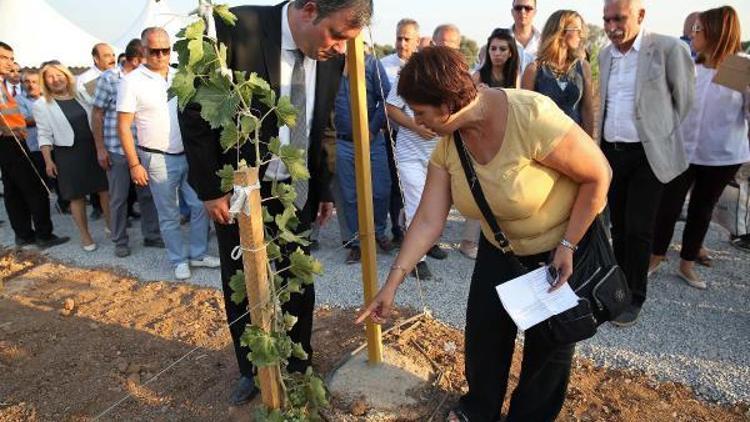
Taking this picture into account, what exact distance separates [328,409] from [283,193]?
1156 millimetres

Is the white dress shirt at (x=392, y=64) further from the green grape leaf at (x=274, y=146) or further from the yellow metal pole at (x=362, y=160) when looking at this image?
the green grape leaf at (x=274, y=146)

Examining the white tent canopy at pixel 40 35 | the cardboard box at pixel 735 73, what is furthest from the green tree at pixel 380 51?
the white tent canopy at pixel 40 35

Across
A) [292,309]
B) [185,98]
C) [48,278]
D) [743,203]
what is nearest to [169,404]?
[292,309]

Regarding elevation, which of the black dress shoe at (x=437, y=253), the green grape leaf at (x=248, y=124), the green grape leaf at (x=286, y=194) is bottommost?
the black dress shoe at (x=437, y=253)

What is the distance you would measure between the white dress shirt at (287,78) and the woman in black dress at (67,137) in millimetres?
3600

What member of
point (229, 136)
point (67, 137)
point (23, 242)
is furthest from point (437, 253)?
point (23, 242)

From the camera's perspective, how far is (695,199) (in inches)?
149

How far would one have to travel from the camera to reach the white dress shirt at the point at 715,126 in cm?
363

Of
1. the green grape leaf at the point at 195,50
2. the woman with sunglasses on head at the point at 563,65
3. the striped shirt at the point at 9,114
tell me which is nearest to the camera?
the green grape leaf at the point at 195,50

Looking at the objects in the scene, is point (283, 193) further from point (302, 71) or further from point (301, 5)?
point (301, 5)

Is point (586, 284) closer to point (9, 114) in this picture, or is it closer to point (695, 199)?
point (695, 199)

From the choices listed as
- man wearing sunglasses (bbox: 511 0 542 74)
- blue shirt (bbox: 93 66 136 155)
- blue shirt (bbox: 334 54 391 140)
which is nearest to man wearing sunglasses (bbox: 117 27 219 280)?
blue shirt (bbox: 93 66 136 155)

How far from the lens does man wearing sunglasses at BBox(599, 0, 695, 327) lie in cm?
305

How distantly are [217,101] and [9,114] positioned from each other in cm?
493
